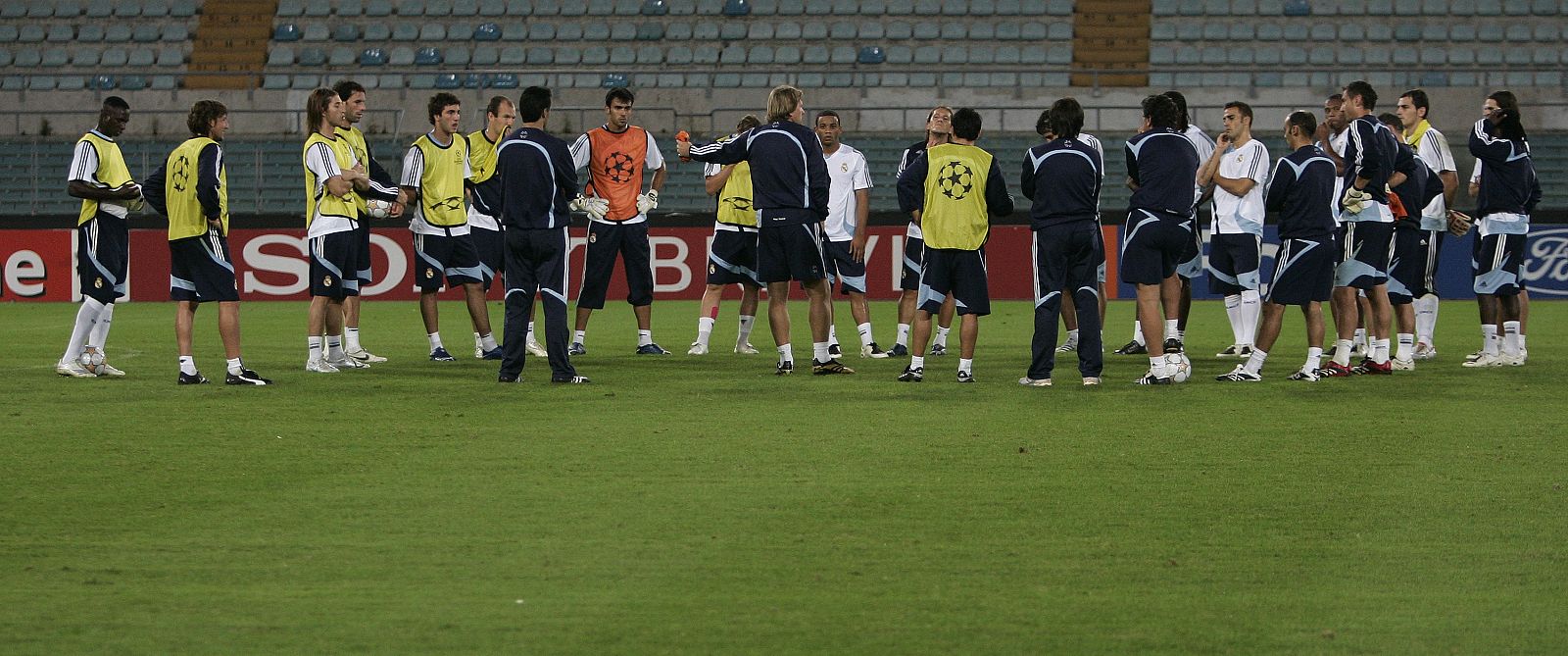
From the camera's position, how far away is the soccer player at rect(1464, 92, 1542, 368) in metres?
12.4

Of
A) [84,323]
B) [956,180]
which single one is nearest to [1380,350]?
[956,180]

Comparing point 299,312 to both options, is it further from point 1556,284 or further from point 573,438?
point 1556,284

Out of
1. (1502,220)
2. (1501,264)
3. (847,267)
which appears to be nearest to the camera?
(1501,264)

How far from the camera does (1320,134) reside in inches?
489

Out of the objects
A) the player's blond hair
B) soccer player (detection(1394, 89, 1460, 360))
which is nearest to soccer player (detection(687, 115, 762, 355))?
the player's blond hair

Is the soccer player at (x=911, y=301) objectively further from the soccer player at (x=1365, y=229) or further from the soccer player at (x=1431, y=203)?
the soccer player at (x=1431, y=203)

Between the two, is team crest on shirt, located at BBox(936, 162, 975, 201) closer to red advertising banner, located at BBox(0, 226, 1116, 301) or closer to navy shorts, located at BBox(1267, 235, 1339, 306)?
navy shorts, located at BBox(1267, 235, 1339, 306)

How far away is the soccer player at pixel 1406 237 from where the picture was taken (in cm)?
1200

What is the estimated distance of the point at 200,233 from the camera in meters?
10.7

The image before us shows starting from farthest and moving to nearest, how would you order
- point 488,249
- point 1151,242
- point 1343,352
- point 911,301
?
point 488,249
point 911,301
point 1343,352
point 1151,242

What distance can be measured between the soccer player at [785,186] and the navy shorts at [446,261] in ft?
8.77

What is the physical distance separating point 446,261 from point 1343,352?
703 centimetres

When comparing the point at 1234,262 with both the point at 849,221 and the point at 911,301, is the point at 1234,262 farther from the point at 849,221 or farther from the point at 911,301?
the point at 849,221

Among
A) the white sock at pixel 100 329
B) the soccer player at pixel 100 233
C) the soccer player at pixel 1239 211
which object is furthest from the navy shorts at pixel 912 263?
the white sock at pixel 100 329
